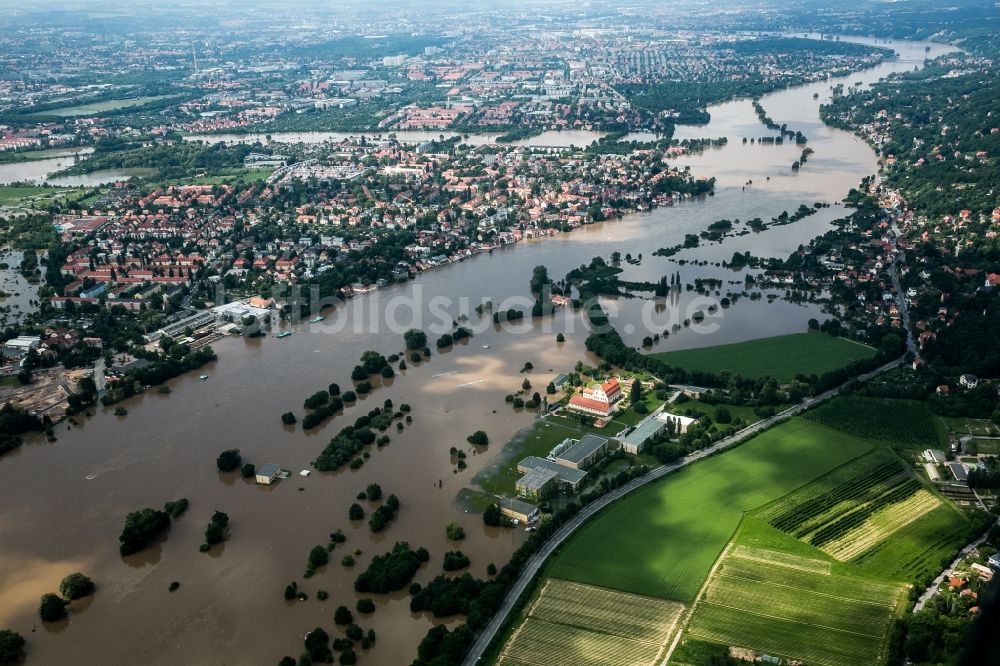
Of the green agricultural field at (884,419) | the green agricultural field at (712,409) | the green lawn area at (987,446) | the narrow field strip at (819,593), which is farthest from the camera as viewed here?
the green agricultural field at (712,409)

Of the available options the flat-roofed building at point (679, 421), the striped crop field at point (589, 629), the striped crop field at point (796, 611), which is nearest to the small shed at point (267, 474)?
the striped crop field at point (589, 629)

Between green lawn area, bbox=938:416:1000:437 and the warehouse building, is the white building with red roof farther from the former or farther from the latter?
green lawn area, bbox=938:416:1000:437

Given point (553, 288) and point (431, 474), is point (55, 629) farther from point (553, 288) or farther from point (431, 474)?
point (553, 288)

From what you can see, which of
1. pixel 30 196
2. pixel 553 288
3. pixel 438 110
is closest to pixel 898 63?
pixel 438 110

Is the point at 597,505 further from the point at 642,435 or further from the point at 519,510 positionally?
the point at 642,435

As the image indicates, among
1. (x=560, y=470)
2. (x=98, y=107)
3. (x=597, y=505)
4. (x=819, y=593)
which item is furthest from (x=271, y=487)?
(x=98, y=107)

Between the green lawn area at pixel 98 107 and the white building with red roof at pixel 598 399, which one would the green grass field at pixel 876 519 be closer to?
the white building with red roof at pixel 598 399
